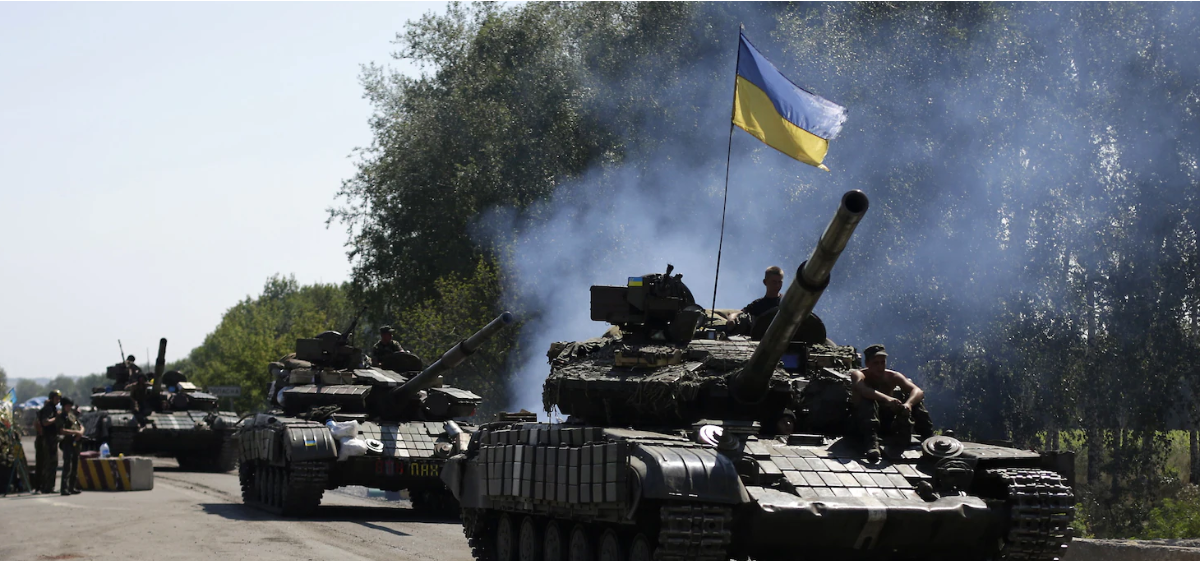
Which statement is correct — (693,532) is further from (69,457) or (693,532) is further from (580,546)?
(69,457)

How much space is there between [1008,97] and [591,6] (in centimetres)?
1457

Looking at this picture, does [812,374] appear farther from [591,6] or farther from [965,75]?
[591,6]

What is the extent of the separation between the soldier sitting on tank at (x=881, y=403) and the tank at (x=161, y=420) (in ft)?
72.2

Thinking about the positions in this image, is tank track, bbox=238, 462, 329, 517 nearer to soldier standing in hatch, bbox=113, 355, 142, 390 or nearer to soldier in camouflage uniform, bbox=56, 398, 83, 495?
soldier in camouflage uniform, bbox=56, 398, 83, 495

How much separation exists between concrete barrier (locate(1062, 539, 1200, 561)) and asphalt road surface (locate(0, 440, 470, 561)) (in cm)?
679

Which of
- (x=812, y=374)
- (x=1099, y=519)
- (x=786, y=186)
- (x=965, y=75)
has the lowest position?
(x=1099, y=519)

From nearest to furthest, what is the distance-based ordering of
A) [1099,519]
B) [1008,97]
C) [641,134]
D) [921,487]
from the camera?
[921,487] < [1099,519] < [1008,97] < [641,134]

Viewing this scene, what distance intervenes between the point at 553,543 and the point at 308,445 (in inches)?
317

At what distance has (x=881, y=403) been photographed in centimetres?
1154

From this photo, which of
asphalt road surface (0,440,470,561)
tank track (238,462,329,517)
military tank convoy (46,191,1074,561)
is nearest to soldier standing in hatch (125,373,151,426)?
asphalt road surface (0,440,470,561)

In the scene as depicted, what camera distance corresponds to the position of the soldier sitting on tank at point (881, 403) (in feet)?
37.6

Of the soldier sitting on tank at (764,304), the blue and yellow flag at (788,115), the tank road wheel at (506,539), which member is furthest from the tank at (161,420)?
the soldier sitting on tank at (764,304)

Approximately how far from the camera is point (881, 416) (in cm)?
1168

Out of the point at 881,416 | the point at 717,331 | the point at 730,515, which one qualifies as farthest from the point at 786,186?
the point at 730,515
